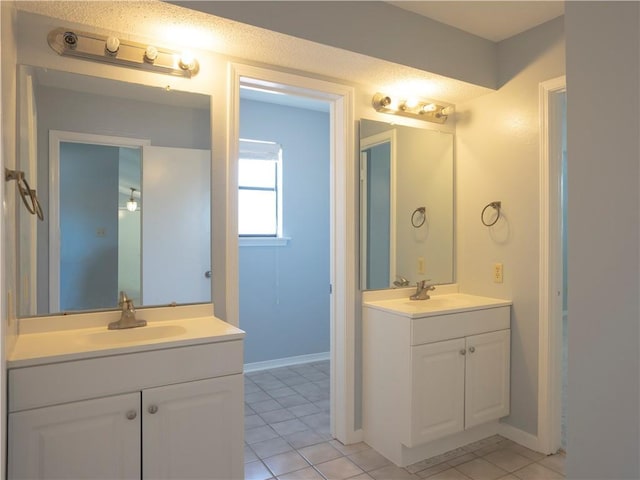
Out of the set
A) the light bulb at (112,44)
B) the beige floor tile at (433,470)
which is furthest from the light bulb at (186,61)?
the beige floor tile at (433,470)

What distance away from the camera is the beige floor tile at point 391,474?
2.27 m

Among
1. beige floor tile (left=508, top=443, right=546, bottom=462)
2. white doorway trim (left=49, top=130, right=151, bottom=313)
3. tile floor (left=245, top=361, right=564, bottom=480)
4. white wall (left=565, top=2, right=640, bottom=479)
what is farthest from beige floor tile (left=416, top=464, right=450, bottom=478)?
white doorway trim (left=49, top=130, right=151, bottom=313)

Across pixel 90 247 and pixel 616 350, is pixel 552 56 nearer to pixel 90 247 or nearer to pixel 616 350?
pixel 616 350

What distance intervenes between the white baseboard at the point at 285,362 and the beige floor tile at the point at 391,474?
1888 mm

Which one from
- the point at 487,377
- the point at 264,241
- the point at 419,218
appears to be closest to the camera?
the point at 487,377

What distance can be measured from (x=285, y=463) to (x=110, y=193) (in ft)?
5.55

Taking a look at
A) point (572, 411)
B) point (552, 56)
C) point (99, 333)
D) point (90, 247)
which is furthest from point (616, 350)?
point (552, 56)

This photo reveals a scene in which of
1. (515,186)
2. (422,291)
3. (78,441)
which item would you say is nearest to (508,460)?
(422,291)

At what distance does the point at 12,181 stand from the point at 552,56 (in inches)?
109

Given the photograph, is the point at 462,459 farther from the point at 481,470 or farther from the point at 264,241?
the point at 264,241

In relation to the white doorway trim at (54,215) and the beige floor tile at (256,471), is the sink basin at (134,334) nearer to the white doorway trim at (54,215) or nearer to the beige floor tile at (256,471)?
the white doorway trim at (54,215)

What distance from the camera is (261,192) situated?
419 cm

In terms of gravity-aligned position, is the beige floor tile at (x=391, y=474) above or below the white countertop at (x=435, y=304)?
below

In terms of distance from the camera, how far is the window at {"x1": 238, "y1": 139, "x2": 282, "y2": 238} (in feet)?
13.4
